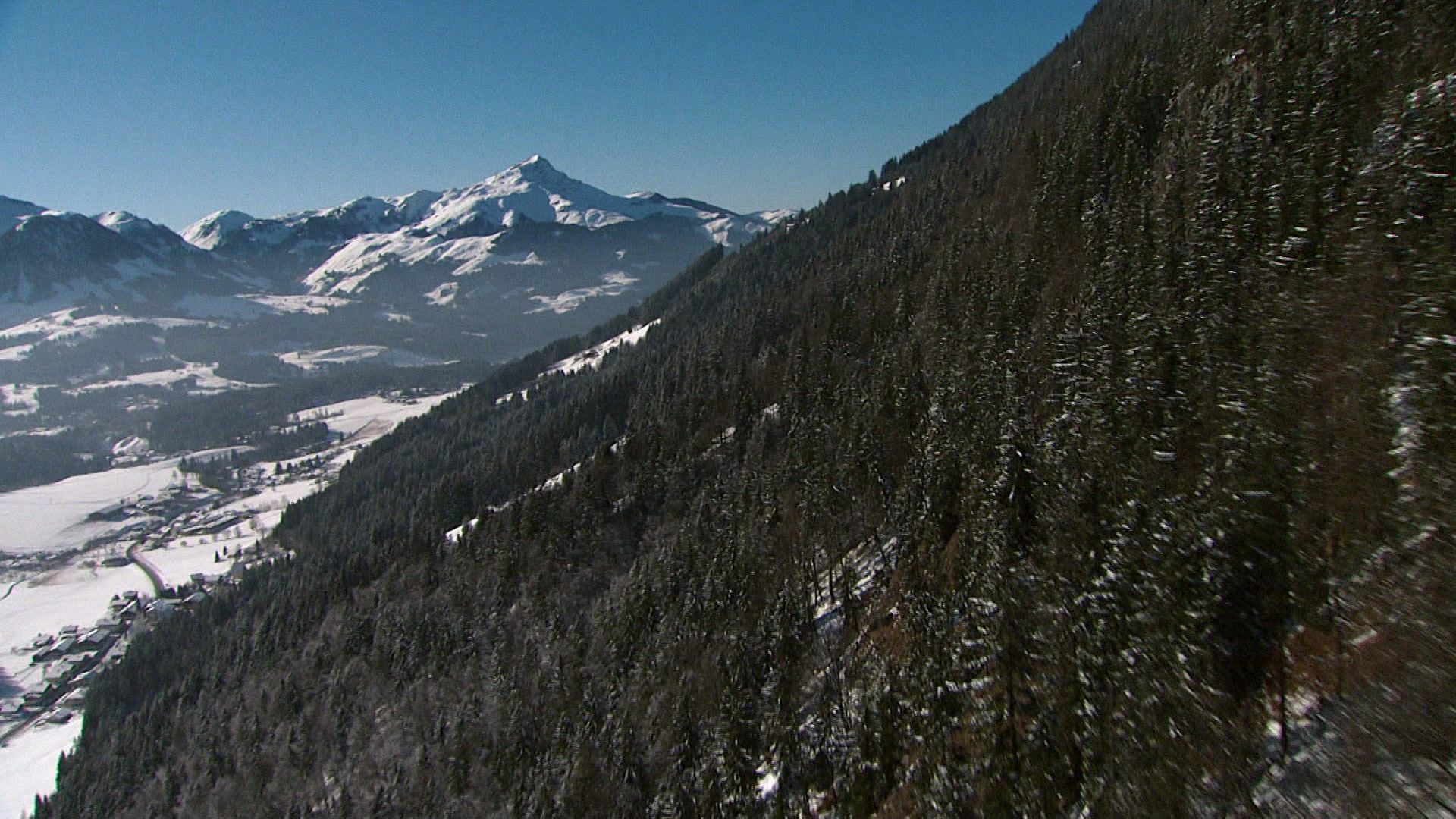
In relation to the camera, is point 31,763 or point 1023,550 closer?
point 1023,550

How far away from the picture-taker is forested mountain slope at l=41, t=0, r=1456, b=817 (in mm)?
22078

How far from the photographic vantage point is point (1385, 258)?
30.0 metres

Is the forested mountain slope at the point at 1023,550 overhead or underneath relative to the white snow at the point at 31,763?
overhead

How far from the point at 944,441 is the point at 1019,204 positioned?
6220cm

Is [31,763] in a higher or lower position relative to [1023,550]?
lower

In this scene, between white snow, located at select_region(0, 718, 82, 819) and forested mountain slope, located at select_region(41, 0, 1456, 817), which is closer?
forested mountain slope, located at select_region(41, 0, 1456, 817)

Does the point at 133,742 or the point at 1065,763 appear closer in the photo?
the point at 1065,763

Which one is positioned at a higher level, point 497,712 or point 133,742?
point 497,712

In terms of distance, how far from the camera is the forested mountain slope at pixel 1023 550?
72.4 ft

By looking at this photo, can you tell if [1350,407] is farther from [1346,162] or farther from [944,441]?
[944,441]

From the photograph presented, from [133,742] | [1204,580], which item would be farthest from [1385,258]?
[133,742]

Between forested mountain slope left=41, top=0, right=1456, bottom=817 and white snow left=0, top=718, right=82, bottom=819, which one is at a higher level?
forested mountain slope left=41, top=0, right=1456, bottom=817

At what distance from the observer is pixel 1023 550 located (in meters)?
38.5

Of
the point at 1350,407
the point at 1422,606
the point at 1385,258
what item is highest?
the point at 1385,258
